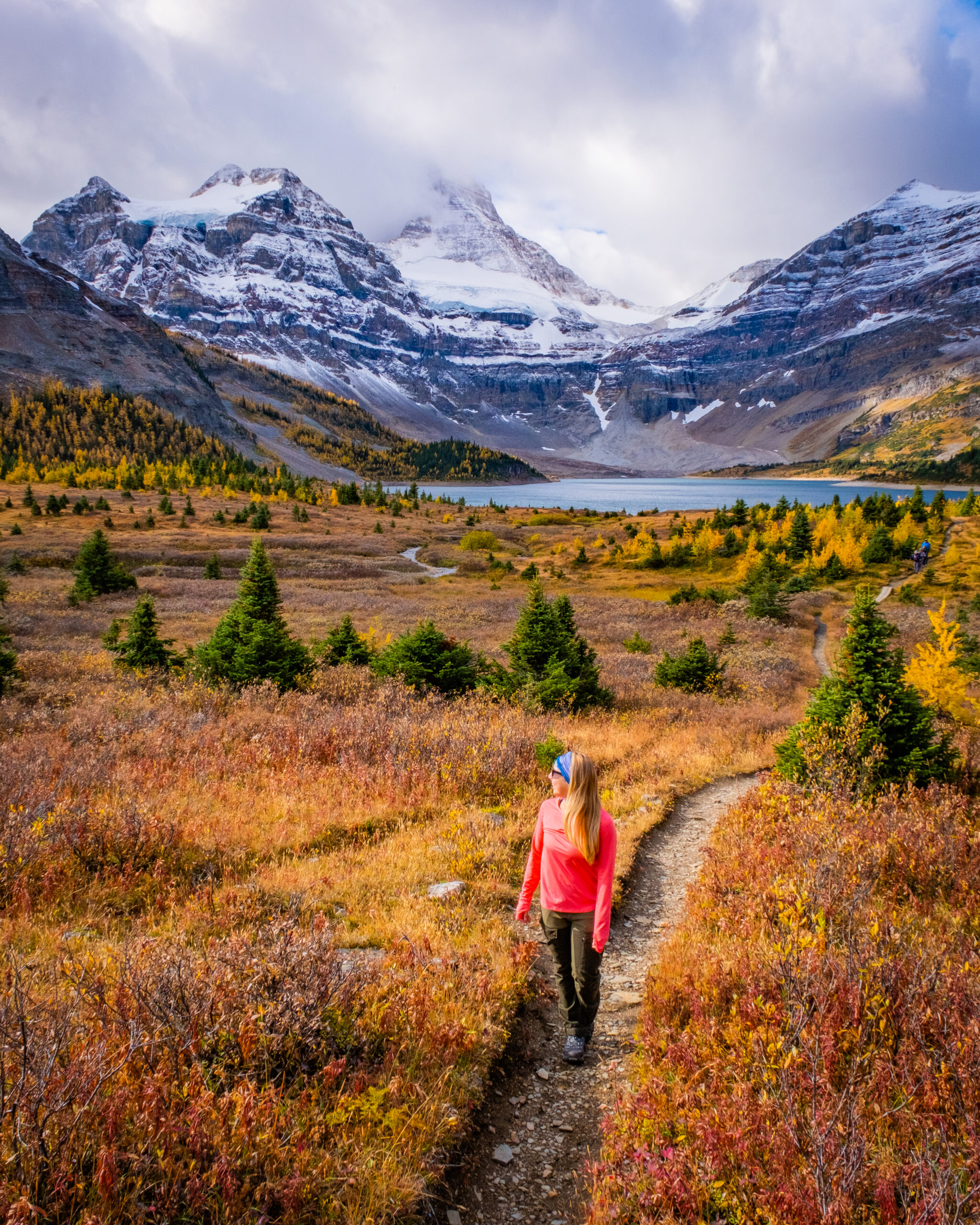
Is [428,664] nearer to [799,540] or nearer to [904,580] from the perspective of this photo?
[904,580]

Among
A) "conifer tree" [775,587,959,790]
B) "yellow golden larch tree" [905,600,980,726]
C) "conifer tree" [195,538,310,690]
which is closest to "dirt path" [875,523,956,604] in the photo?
"yellow golden larch tree" [905,600,980,726]

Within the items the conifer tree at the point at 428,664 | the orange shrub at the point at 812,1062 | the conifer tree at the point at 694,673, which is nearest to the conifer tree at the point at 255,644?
the conifer tree at the point at 428,664

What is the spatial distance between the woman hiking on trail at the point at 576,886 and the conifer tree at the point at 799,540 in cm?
6956

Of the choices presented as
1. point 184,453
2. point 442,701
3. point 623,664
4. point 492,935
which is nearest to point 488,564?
point 623,664

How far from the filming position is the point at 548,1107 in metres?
4.31

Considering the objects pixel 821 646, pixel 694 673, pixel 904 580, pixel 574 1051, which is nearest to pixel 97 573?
pixel 694 673

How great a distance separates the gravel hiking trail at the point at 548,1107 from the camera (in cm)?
357

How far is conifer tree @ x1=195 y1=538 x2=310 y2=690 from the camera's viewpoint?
1560 cm

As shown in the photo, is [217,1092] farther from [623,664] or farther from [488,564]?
[488,564]

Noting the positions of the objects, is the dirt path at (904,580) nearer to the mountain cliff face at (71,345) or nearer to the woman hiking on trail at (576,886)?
the woman hiking on trail at (576,886)

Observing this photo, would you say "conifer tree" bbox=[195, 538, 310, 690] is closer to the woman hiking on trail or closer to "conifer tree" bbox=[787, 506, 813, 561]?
the woman hiking on trail

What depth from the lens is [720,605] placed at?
158ft

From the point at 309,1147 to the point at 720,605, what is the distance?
49077 mm

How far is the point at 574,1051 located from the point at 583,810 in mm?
1873
